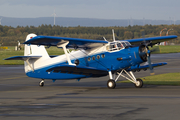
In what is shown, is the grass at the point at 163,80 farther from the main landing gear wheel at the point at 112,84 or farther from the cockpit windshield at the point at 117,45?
the cockpit windshield at the point at 117,45

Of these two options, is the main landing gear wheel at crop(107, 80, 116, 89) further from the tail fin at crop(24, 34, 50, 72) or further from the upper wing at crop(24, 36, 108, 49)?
the tail fin at crop(24, 34, 50, 72)

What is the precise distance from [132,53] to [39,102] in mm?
6032

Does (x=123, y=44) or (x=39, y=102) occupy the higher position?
Result: (x=123, y=44)

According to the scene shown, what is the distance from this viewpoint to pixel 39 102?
1256 cm

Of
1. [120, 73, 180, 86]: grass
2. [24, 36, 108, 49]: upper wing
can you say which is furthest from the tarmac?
[120, 73, 180, 86]: grass

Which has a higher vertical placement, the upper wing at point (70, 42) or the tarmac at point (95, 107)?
the upper wing at point (70, 42)

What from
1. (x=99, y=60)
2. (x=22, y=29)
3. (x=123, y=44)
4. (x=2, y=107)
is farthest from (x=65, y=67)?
(x=22, y=29)

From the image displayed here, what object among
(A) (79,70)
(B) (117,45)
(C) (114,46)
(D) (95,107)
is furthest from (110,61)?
(D) (95,107)

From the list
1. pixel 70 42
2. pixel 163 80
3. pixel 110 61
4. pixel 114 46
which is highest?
pixel 70 42

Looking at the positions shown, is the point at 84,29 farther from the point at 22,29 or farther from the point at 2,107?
the point at 2,107

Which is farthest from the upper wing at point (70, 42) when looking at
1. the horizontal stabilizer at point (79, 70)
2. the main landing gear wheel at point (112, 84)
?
the main landing gear wheel at point (112, 84)

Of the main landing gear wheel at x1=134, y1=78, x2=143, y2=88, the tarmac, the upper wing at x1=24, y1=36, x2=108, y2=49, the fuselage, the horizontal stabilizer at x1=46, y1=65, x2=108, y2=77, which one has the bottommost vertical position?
the main landing gear wheel at x1=134, y1=78, x2=143, y2=88

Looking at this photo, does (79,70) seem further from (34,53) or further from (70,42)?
(34,53)

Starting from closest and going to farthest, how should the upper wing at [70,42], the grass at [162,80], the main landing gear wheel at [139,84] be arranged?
the upper wing at [70,42]
the main landing gear wheel at [139,84]
the grass at [162,80]
